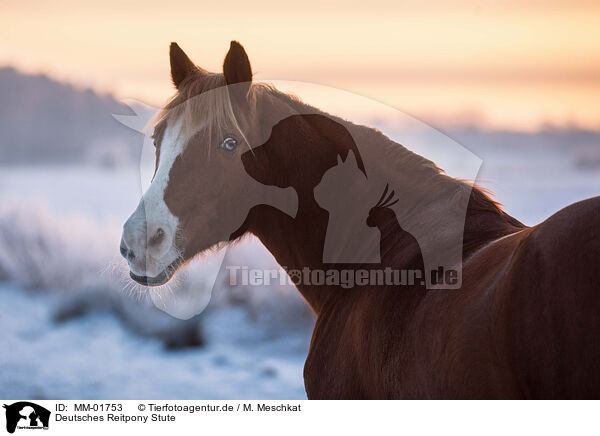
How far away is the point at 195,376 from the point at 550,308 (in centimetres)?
218

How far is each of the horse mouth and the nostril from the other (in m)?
0.10

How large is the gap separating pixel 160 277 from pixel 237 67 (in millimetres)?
660

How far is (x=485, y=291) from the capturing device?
1123mm

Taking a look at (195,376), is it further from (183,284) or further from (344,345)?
(344,345)

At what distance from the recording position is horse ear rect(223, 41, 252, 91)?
1.55 meters

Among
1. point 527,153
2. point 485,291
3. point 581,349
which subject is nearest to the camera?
point 581,349

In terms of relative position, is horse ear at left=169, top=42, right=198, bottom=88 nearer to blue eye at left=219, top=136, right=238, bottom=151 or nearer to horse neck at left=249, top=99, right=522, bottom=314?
blue eye at left=219, top=136, right=238, bottom=151

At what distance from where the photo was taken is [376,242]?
1.63m

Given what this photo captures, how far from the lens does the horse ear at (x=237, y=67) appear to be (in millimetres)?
1554
